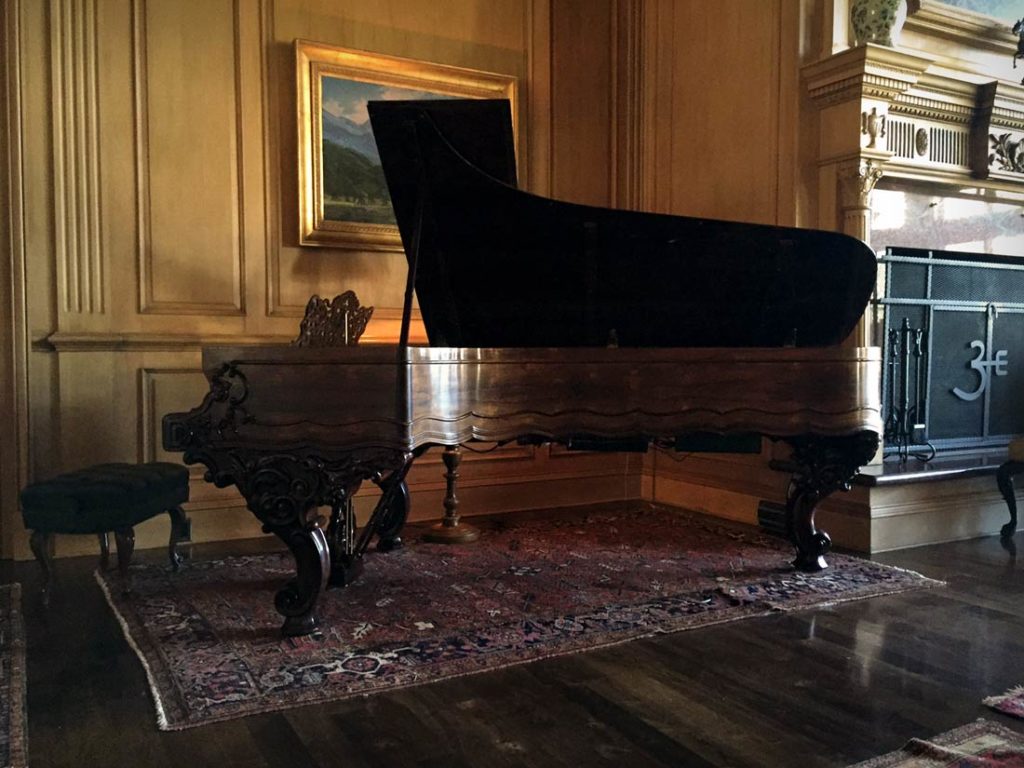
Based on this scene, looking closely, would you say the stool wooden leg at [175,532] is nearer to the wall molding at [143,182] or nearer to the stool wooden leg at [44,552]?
the stool wooden leg at [44,552]

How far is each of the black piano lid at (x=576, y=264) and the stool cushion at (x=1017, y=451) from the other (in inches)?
47.1

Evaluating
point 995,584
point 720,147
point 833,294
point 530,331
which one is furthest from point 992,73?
point 530,331

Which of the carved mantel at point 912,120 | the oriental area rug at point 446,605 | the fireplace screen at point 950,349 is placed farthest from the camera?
the fireplace screen at point 950,349

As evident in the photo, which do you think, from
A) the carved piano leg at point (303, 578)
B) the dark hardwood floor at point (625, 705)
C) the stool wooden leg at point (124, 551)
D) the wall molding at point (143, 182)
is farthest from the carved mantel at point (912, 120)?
the stool wooden leg at point (124, 551)

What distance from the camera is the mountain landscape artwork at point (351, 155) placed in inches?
159

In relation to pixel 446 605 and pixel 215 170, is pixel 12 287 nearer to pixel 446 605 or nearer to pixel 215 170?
pixel 215 170

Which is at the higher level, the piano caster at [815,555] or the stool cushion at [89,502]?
the stool cushion at [89,502]

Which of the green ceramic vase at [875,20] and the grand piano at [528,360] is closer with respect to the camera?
the grand piano at [528,360]

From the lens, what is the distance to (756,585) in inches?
117

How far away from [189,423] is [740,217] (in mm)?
2841

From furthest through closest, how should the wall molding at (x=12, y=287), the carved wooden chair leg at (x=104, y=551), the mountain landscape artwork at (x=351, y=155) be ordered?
the mountain landscape artwork at (x=351, y=155) → the wall molding at (x=12, y=287) → the carved wooden chair leg at (x=104, y=551)

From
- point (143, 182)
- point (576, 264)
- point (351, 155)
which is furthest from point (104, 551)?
point (351, 155)

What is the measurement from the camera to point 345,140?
408cm

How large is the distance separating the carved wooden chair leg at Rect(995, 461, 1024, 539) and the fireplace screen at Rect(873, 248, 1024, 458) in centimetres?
34
